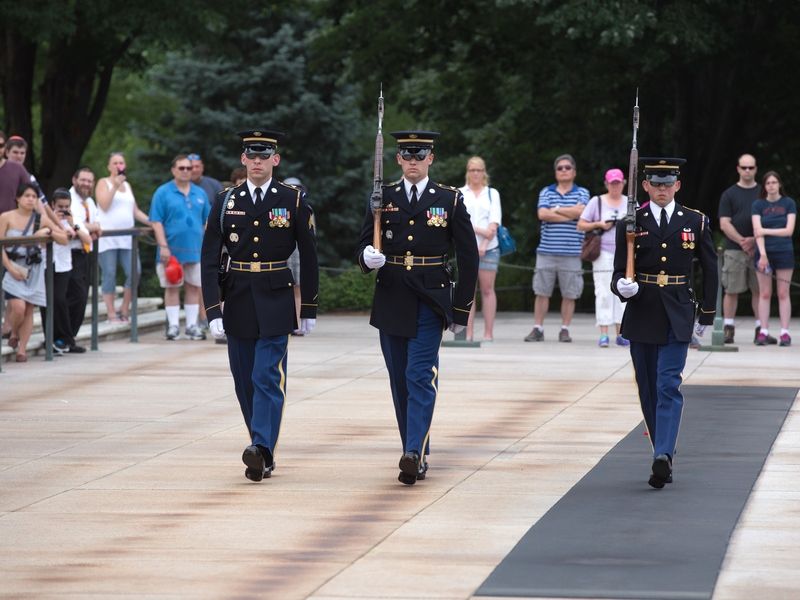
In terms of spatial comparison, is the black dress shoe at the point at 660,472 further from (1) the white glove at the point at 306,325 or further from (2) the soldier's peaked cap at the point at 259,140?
(2) the soldier's peaked cap at the point at 259,140

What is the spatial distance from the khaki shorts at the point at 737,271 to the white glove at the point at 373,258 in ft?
32.4

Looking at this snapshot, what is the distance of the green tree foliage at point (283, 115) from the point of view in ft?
116

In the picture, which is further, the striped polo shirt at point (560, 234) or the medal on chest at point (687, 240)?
the striped polo shirt at point (560, 234)

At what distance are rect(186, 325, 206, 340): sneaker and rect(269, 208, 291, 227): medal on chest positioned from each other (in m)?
9.53

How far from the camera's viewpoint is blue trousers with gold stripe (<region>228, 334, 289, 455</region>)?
32.6ft

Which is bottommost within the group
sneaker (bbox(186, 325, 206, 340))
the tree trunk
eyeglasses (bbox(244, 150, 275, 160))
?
sneaker (bbox(186, 325, 206, 340))

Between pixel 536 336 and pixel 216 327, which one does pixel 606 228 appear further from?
pixel 216 327

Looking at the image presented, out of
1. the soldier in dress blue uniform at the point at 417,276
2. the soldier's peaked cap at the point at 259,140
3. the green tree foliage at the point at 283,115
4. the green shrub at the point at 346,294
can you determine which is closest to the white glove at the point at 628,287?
the soldier in dress blue uniform at the point at 417,276

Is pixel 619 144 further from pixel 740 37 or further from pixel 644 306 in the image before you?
pixel 644 306

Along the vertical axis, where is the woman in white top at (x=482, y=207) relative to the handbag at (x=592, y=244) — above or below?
above

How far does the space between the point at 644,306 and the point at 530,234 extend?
21896mm

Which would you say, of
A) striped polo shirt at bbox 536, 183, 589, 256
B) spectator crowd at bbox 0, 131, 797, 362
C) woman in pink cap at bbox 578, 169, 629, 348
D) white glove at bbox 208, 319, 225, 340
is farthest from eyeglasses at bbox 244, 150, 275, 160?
striped polo shirt at bbox 536, 183, 589, 256

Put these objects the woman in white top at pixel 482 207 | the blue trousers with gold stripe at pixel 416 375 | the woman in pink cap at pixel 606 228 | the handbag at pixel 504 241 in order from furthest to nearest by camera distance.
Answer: the handbag at pixel 504 241, the woman in white top at pixel 482 207, the woman in pink cap at pixel 606 228, the blue trousers with gold stripe at pixel 416 375

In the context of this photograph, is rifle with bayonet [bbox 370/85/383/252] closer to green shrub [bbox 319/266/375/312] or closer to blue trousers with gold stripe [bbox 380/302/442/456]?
blue trousers with gold stripe [bbox 380/302/442/456]
